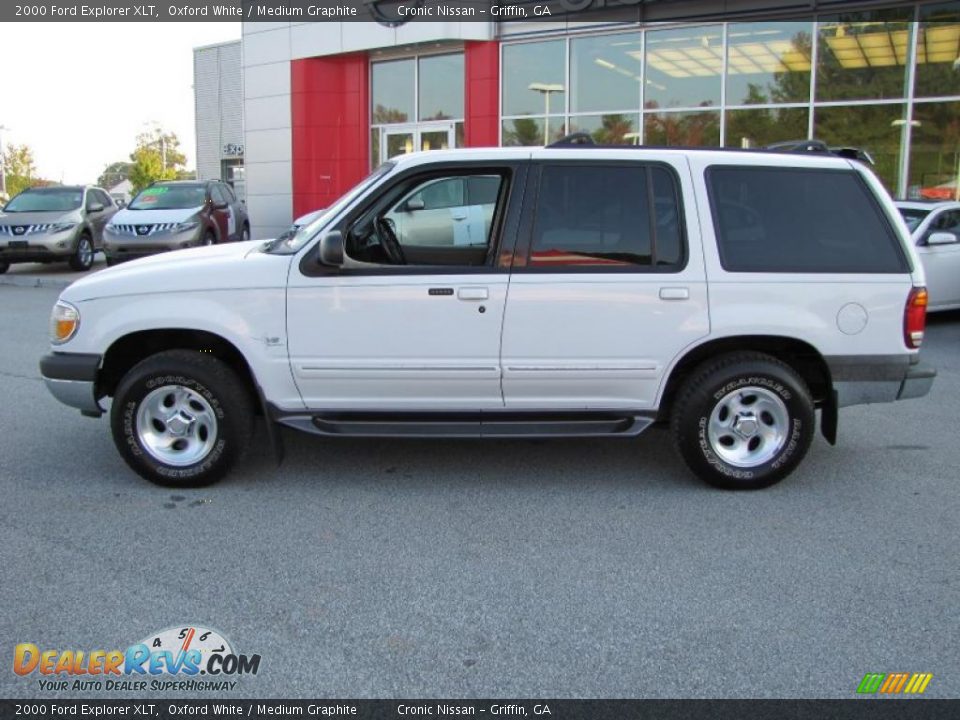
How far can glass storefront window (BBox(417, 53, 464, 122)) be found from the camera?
63.5ft

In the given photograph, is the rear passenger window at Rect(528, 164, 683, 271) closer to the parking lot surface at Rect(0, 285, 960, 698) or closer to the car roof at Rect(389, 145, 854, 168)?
the car roof at Rect(389, 145, 854, 168)

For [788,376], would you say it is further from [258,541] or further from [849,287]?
[258,541]

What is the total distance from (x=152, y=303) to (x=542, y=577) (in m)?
2.59

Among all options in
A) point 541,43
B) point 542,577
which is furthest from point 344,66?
point 542,577

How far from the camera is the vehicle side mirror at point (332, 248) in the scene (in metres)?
4.59

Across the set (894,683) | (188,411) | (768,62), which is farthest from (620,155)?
(768,62)

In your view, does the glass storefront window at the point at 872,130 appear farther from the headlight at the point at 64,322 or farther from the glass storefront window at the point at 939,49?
the headlight at the point at 64,322

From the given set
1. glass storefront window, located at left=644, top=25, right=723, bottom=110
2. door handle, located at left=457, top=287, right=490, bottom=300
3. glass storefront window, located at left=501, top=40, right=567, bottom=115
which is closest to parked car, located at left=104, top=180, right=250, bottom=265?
glass storefront window, located at left=501, top=40, right=567, bottom=115

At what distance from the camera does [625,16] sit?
17062 millimetres

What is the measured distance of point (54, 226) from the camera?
17.2 m

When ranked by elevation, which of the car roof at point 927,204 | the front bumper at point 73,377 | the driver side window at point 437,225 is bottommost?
the front bumper at point 73,377

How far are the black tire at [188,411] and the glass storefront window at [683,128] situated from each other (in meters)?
13.4

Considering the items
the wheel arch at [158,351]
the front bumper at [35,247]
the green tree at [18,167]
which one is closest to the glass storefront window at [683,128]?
the front bumper at [35,247]
